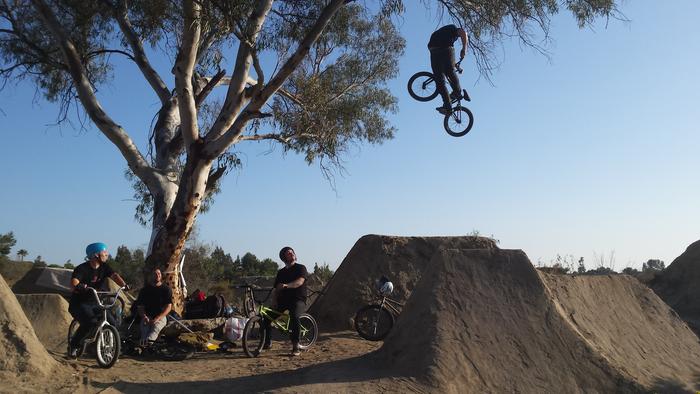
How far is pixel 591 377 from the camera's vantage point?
7.41 meters

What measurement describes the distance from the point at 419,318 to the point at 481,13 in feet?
24.4

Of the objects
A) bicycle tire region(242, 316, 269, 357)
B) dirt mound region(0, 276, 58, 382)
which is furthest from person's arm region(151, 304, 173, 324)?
A: dirt mound region(0, 276, 58, 382)

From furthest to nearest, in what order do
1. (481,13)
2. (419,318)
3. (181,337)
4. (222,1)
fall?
(481,13) < (222,1) < (181,337) < (419,318)

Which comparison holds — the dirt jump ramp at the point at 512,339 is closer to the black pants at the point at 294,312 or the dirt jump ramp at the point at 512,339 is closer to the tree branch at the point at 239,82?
the black pants at the point at 294,312

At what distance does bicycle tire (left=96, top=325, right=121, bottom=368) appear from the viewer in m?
7.65

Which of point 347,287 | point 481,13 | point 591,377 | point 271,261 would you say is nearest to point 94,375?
point 347,287

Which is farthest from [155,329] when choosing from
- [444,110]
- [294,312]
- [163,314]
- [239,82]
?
[444,110]

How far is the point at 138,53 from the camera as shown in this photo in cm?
1298

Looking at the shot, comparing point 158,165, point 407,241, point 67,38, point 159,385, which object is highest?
point 67,38

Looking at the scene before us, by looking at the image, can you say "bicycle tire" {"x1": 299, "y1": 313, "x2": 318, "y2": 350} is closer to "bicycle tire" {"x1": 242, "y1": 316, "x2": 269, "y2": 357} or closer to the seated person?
"bicycle tire" {"x1": 242, "y1": 316, "x2": 269, "y2": 357}

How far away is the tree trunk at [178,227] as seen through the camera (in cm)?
1142

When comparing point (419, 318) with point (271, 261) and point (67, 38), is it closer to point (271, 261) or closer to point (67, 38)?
point (67, 38)

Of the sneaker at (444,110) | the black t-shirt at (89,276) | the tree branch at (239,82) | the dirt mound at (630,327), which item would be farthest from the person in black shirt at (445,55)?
the black t-shirt at (89,276)

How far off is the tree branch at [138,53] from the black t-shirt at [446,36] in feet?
19.5
